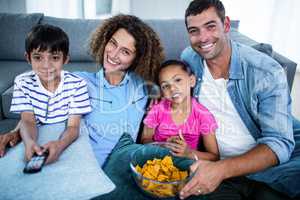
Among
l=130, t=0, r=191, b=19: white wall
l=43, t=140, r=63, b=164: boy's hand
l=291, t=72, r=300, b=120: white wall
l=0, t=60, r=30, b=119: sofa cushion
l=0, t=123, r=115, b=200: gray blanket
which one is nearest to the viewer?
l=0, t=123, r=115, b=200: gray blanket

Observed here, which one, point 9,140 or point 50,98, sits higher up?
point 50,98

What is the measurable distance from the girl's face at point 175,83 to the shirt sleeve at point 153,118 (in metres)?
0.07

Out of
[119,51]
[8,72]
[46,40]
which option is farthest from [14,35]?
[119,51]

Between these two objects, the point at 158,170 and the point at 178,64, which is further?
the point at 178,64

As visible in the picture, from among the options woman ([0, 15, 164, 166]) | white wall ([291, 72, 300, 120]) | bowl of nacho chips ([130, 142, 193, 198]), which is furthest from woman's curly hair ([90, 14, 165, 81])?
white wall ([291, 72, 300, 120])

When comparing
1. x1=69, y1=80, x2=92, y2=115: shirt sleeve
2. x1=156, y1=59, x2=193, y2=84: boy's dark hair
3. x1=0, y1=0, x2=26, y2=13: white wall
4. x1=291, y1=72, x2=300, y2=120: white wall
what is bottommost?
x1=291, y1=72, x2=300, y2=120: white wall

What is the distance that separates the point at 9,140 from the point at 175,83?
27.5 inches

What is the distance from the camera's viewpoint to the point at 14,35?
102 inches

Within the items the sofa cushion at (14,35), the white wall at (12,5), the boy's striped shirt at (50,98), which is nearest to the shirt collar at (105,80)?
the boy's striped shirt at (50,98)

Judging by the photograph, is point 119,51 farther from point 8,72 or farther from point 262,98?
point 8,72

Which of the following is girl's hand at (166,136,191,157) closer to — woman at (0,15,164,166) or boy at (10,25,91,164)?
woman at (0,15,164,166)

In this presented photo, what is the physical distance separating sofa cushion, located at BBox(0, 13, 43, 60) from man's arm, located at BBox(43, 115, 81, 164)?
1560mm

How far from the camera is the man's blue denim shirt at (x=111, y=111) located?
1.37m

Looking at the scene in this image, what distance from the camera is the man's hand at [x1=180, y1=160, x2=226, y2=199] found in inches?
42.4
